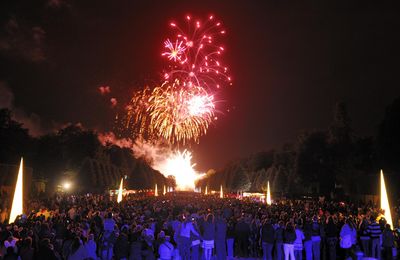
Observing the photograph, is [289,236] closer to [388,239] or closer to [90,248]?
[388,239]

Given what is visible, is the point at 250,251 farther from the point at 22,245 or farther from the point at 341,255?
the point at 22,245

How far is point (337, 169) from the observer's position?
7019 cm

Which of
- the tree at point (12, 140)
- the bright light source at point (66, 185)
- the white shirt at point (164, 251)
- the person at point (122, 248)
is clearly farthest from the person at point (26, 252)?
the bright light source at point (66, 185)

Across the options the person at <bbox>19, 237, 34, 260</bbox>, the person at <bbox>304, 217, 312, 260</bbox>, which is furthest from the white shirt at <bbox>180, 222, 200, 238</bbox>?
the person at <bbox>19, 237, 34, 260</bbox>

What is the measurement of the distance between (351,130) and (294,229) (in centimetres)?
6694

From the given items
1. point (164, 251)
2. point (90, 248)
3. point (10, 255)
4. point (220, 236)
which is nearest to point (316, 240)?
point (220, 236)

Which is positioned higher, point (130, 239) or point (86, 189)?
point (86, 189)

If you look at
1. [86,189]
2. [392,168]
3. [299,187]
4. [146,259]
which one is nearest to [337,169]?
[299,187]

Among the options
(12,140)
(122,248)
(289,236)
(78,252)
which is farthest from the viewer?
(12,140)

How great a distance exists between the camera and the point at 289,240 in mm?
16375

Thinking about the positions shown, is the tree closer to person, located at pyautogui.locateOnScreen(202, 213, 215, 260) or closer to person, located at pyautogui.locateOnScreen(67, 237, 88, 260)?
person, located at pyautogui.locateOnScreen(202, 213, 215, 260)

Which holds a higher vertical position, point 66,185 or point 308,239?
point 66,185

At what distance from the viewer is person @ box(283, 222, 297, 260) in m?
16.3

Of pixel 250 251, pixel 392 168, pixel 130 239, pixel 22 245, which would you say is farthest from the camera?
pixel 392 168
